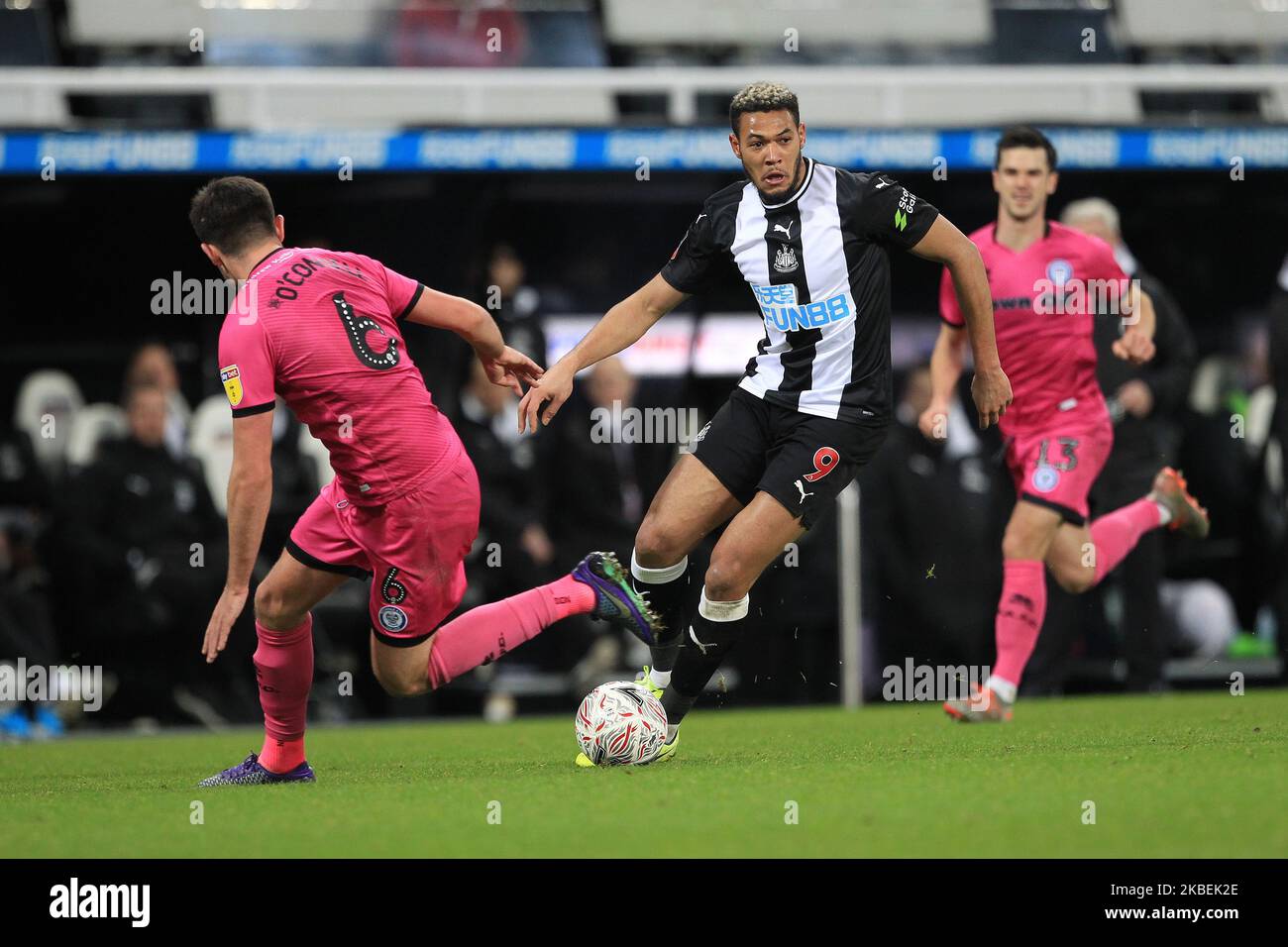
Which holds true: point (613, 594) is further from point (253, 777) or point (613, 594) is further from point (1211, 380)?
point (1211, 380)

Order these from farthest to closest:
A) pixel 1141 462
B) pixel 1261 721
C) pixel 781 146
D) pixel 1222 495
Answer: pixel 1222 495
pixel 1141 462
pixel 1261 721
pixel 781 146

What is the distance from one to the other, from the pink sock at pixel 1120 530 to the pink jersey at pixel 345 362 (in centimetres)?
327

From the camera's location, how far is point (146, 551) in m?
10.3

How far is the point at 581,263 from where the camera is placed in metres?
11.6

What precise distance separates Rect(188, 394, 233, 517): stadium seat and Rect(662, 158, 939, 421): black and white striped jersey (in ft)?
17.0

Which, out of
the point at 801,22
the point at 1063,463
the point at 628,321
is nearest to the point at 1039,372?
the point at 1063,463

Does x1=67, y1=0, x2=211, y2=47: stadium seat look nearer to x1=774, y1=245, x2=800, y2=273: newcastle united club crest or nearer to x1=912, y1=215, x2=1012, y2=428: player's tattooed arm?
x1=774, y1=245, x2=800, y2=273: newcastle united club crest

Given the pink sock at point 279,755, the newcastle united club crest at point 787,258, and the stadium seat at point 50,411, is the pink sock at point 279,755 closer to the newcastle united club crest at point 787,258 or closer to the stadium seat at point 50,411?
the newcastle united club crest at point 787,258

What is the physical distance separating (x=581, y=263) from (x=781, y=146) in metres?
5.56

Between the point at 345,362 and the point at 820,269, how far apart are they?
1.59 m

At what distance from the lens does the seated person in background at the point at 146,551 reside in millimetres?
10266

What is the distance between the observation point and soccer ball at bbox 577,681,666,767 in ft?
20.5
